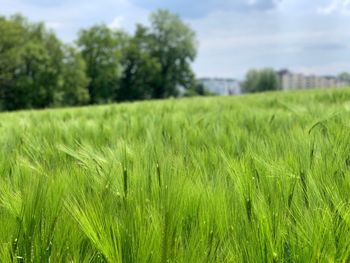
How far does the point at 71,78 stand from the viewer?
41.7 m

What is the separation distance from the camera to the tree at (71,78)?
4159 centimetres

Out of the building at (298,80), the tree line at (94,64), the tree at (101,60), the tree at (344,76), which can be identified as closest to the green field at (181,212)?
the tree line at (94,64)

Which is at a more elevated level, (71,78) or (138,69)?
(138,69)

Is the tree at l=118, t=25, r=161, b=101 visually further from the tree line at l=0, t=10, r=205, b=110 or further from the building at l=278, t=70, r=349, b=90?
the building at l=278, t=70, r=349, b=90

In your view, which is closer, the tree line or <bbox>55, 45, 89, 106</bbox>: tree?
the tree line

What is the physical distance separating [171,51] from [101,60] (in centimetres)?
908

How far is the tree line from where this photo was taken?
124 feet

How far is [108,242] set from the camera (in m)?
0.62

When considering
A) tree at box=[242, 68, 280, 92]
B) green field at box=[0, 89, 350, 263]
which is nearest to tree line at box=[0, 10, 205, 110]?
green field at box=[0, 89, 350, 263]

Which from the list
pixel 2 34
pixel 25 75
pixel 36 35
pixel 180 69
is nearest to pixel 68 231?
pixel 2 34

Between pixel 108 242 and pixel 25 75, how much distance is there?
41.1 meters

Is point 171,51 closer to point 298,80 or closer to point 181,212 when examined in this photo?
point 181,212

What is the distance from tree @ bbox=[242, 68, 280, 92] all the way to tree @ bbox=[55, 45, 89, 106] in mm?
66671

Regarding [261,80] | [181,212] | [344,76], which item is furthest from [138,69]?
[344,76]
